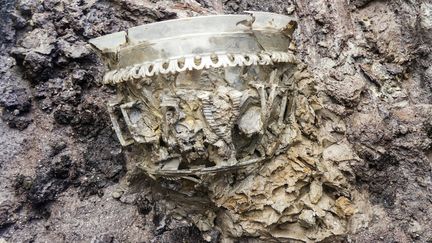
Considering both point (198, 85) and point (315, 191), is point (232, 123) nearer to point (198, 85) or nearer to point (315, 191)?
point (198, 85)

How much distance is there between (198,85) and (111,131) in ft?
1.29

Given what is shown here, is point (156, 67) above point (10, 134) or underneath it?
above

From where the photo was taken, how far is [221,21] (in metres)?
0.87

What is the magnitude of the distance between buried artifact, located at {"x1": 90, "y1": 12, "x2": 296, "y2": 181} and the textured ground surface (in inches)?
7.9

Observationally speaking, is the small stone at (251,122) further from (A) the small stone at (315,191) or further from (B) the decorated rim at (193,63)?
(A) the small stone at (315,191)

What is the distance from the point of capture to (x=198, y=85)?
2.85 feet

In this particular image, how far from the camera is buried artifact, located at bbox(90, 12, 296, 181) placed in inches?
33.9

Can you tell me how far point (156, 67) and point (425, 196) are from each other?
2.15 feet

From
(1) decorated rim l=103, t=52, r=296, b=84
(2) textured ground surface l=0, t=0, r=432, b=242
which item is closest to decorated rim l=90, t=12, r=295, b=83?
(1) decorated rim l=103, t=52, r=296, b=84

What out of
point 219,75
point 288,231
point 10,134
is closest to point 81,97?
point 10,134

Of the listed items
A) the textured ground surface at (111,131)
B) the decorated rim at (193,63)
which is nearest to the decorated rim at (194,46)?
the decorated rim at (193,63)

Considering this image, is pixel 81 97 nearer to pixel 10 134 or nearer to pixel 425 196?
pixel 10 134

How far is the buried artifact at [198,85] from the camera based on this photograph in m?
0.86

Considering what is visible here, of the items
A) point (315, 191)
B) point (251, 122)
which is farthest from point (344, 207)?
point (251, 122)
